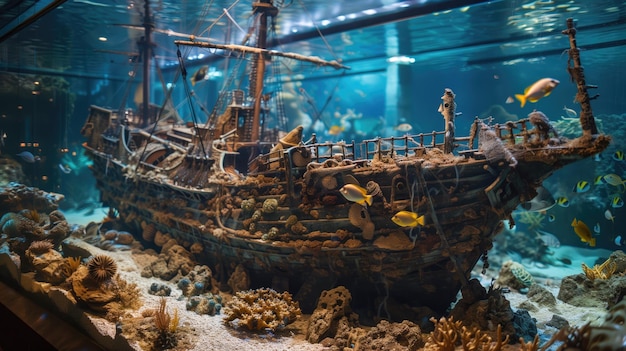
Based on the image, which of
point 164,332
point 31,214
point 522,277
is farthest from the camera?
point 522,277

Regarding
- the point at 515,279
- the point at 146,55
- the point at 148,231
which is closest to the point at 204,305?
the point at 148,231

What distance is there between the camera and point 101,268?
6465 millimetres

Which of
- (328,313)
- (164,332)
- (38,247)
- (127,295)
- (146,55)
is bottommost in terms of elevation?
(328,313)

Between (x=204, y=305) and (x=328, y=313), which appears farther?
(x=204, y=305)

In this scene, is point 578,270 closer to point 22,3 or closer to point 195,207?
point 195,207

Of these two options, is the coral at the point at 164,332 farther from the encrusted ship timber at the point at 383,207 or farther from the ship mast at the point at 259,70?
the ship mast at the point at 259,70

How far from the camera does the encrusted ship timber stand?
6641mm

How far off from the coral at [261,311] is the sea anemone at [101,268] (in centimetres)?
201

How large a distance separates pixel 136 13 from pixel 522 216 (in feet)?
57.6

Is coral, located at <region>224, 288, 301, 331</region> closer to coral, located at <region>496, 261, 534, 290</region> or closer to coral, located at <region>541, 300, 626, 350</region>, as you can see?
coral, located at <region>541, 300, 626, 350</region>

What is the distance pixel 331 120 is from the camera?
35000mm

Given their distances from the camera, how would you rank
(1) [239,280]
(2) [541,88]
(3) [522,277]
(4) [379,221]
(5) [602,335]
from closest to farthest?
(5) [602,335] → (2) [541,88] → (4) [379,221] → (1) [239,280] → (3) [522,277]

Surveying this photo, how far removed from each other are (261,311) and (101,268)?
2.69m

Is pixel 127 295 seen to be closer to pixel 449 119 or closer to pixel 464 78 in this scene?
pixel 449 119
